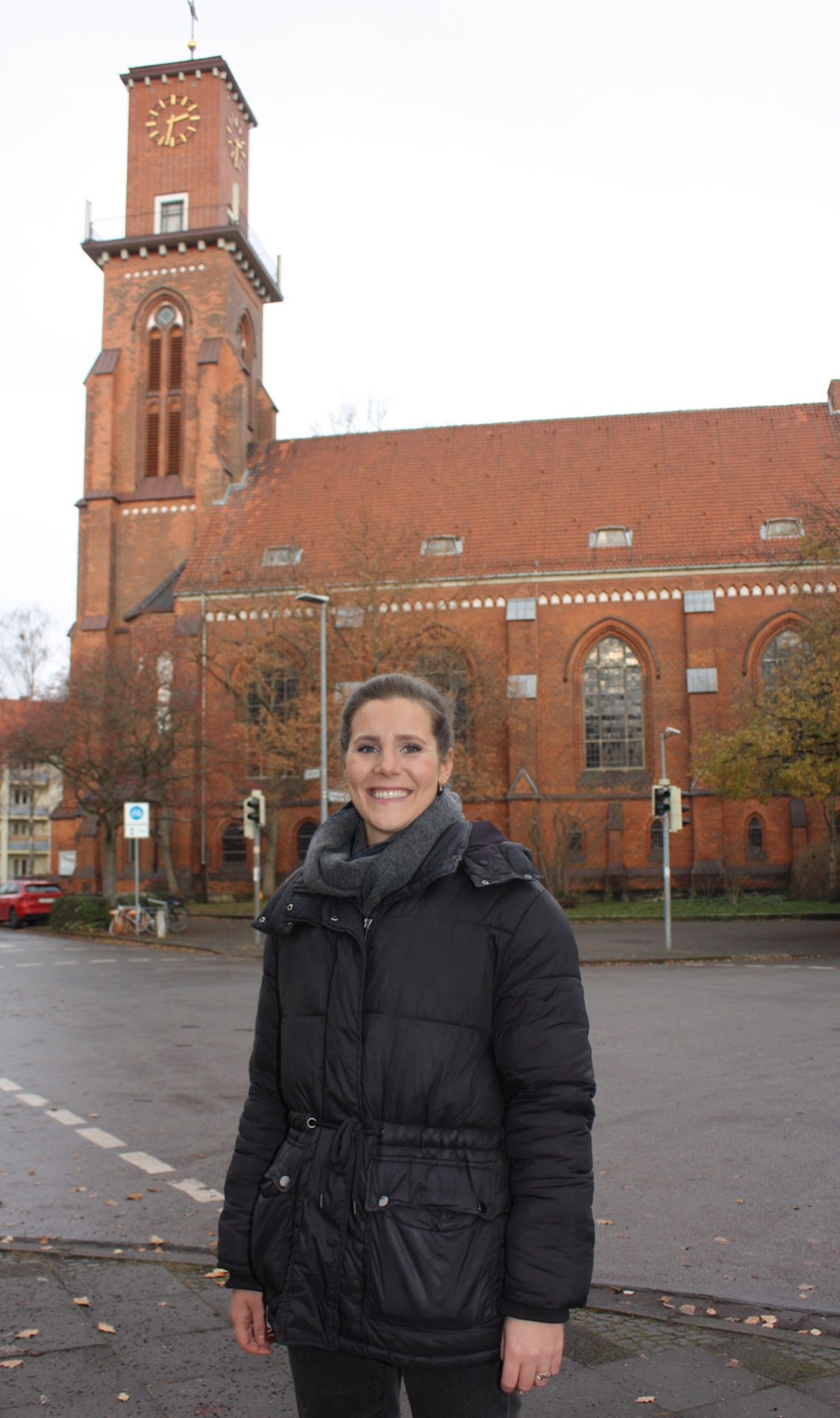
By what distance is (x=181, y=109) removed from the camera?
41375mm

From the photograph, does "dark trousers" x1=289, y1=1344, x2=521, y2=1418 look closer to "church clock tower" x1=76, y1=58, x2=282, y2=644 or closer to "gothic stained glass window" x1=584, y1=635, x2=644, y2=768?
"gothic stained glass window" x1=584, y1=635, x2=644, y2=768

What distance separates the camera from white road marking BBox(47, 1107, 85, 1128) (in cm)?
794

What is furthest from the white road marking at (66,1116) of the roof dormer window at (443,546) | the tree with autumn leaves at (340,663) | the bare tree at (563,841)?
the roof dormer window at (443,546)

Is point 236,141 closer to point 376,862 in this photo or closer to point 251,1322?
point 376,862

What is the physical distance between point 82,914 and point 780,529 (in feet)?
76.8

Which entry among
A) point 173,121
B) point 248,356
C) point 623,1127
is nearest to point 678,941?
point 623,1127

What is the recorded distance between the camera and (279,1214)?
8.02 feet

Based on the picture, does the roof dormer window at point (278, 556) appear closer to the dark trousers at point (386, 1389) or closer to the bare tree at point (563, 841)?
the bare tree at point (563, 841)

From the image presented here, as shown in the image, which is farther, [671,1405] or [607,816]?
[607,816]

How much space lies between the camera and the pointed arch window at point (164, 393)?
40281 millimetres

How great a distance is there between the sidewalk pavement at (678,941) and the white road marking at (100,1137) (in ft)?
42.0

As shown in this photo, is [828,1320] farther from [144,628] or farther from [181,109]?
[181,109]

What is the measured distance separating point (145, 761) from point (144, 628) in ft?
23.6

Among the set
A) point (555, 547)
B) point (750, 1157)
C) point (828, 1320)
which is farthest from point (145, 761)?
point (828, 1320)
